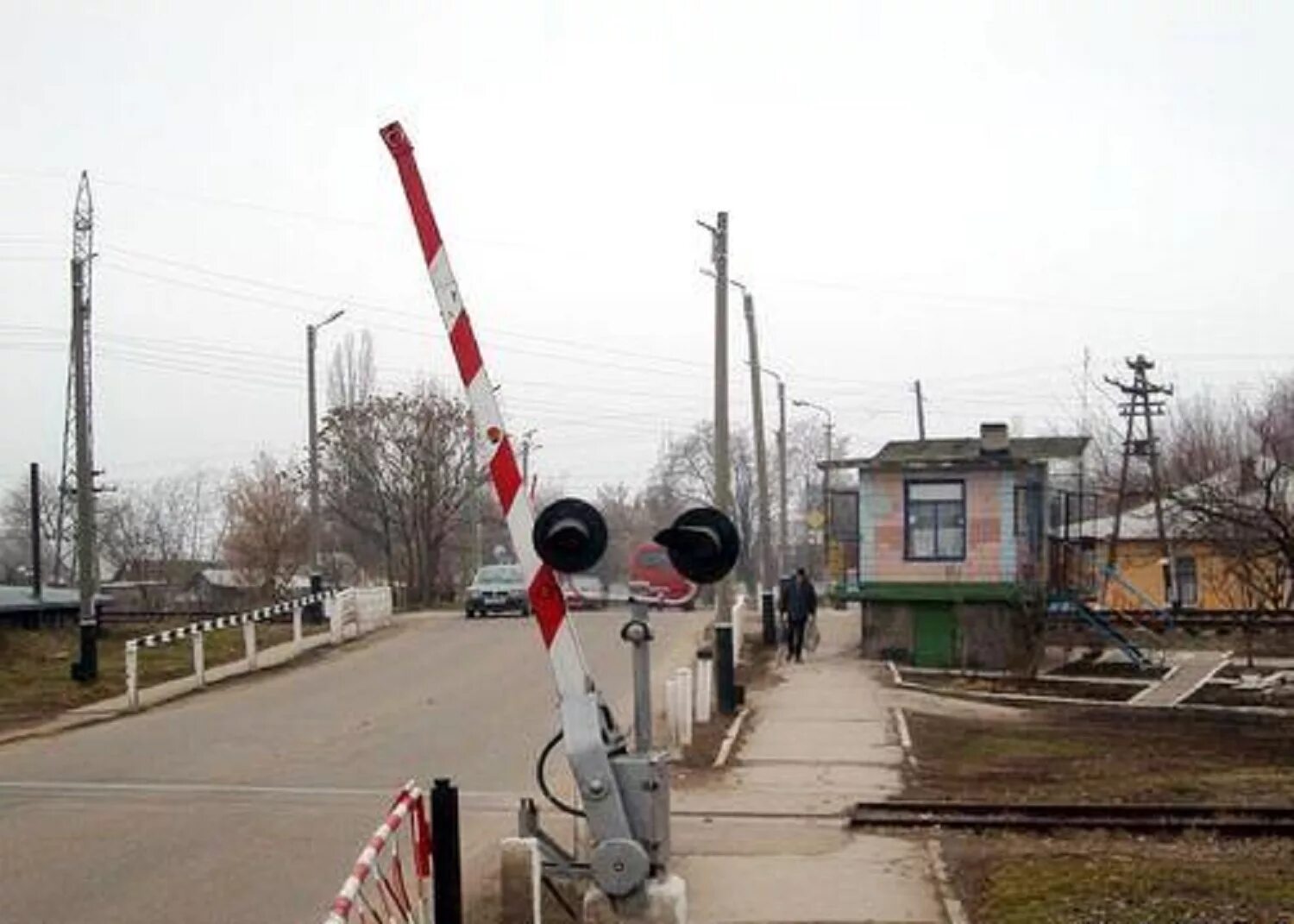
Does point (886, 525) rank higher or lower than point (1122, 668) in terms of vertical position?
higher

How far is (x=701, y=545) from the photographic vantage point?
275 inches

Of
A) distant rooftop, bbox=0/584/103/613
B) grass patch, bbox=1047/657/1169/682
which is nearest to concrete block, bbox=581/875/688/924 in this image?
grass patch, bbox=1047/657/1169/682

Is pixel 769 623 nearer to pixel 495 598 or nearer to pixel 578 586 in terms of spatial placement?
pixel 495 598

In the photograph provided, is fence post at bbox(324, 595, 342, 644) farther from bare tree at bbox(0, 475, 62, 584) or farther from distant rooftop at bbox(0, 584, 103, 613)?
bare tree at bbox(0, 475, 62, 584)

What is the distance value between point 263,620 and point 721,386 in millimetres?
19046

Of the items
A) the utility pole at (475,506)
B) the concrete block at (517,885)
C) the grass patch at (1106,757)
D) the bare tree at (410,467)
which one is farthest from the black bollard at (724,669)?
the bare tree at (410,467)

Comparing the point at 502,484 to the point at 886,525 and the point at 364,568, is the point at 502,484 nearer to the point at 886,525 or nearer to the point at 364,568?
the point at 886,525

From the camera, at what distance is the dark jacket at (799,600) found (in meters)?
31.4

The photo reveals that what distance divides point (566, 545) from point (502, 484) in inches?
18.8

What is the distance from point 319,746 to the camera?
18562 mm

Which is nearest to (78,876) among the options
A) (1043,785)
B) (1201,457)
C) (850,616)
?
(1043,785)

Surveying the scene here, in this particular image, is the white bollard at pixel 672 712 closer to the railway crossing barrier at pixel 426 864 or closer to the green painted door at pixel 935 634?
the railway crossing barrier at pixel 426 864

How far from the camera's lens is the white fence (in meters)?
25.0

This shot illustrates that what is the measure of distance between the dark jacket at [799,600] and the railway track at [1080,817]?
681 inches
